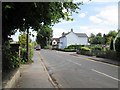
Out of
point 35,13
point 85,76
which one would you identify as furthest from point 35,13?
point 85,76

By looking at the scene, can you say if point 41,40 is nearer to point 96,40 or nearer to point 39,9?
point 96,40

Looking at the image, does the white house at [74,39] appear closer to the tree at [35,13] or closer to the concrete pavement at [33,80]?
the concrete pavement at [33,80]

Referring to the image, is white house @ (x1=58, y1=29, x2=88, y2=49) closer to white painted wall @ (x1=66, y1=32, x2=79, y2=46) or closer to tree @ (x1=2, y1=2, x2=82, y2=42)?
white painted wall @ (x1=66, y1=32, x2=79, y2=46)

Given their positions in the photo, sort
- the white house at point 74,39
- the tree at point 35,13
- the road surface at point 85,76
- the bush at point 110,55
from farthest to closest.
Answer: the white house at point 74,39, the bush at point 110,55, the road surface at point 85,76, the tree at point 35,13

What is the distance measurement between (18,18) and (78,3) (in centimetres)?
316

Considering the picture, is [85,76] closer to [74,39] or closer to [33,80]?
[33,80]

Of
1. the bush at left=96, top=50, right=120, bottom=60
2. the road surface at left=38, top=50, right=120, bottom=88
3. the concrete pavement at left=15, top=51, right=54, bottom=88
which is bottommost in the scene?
the road surface at left=38, top=50, right=120, bottom=88

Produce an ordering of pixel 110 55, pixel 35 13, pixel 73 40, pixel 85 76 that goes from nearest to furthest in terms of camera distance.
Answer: pixel 35 13, pixel 85 76, pixel 110 55, pixel 73 40

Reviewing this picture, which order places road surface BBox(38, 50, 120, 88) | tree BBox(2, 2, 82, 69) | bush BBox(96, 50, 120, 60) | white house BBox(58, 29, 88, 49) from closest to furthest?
tree BBox(2, 2, 82, 69) < road surface BBox(38, 50, 120, 88) < bush BBox(96, 50, 120, 60) < white house BBox(58, 29, 88, 49)

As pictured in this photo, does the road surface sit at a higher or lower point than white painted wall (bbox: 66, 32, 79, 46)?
lower

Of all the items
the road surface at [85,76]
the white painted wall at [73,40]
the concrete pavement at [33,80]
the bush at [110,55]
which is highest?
the white painted wall at [73,40]

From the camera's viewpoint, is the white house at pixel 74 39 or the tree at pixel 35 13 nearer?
the tree at pixel 35 13

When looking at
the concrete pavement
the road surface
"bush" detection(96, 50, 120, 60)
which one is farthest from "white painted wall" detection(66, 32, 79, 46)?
the concrete pavement

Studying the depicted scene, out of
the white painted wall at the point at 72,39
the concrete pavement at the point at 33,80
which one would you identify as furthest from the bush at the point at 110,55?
the white painted wall at the point at 72,39
